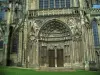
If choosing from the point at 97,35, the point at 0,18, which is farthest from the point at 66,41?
the point at 0,18

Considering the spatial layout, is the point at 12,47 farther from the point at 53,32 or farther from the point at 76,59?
the point at 76,59

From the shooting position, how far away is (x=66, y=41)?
1023 inches

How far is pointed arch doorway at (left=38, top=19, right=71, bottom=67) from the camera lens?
2575cm

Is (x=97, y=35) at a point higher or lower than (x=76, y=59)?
higher

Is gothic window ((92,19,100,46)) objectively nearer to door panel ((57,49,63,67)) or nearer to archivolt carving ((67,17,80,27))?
archivolt carving ((67,17,80,27))

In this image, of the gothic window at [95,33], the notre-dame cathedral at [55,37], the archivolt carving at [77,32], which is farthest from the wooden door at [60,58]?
the gothic window at [95,33]

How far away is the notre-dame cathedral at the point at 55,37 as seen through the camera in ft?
78.6

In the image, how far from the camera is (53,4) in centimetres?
2781

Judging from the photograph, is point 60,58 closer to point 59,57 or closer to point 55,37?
point 59,57

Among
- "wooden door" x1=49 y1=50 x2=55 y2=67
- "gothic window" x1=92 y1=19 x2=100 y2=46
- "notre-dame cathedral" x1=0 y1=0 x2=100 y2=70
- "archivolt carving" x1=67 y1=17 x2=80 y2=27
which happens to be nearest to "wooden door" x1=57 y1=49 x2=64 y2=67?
"notre-dame cathedral" x1=0 y1=0 x2=100 y2=70

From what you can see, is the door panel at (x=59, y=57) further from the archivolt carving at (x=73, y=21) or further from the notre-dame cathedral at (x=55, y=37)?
the archivolt carving at (x=73, y=21)

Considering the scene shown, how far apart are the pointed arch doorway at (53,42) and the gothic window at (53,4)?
10.4 feet

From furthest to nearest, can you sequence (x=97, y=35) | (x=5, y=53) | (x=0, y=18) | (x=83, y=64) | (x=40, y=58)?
1. (x=0, y=18)
2. (x=97, y=35)
3. (x=5, y=53)
4. (x=40, y=58)
5. (x=83, y=64)

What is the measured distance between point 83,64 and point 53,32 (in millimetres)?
6741
